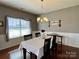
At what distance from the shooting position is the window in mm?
5572

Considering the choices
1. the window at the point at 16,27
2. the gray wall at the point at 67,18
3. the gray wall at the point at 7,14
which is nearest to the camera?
the gray wall at the point at 7,14

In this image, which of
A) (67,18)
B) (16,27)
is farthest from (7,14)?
Answer: (67,18)

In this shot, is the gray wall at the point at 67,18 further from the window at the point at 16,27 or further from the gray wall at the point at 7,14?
the gray wall at the point at 7,14

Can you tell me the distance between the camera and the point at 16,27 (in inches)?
240

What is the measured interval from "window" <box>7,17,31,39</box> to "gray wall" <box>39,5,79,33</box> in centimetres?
204

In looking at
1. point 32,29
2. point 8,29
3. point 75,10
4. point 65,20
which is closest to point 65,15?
point 65,20

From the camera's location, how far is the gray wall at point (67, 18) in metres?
5.28

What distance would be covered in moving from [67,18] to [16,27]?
3519 mm

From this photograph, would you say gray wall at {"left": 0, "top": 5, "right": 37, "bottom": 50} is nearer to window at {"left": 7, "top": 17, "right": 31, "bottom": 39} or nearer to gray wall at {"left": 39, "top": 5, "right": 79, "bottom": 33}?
window at {"left": 7, "top": 17, "right": 31, "bottom": 39}

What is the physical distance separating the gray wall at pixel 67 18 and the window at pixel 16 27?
2041 millimetres

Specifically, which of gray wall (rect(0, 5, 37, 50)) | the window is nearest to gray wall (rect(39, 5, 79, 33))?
the window

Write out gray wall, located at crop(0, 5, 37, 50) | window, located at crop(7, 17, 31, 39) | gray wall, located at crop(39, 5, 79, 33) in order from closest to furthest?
1. gray wall, located at crop(0, 5, 37, 50)
2. gray wall, located at crop(39, 5, 79, 33)
3. window, located at crop(7, 17, 31, 39)

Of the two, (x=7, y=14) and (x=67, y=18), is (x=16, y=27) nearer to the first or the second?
(x=7, y=14)

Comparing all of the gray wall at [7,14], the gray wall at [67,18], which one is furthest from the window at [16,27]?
the gray wall at [67,18]
